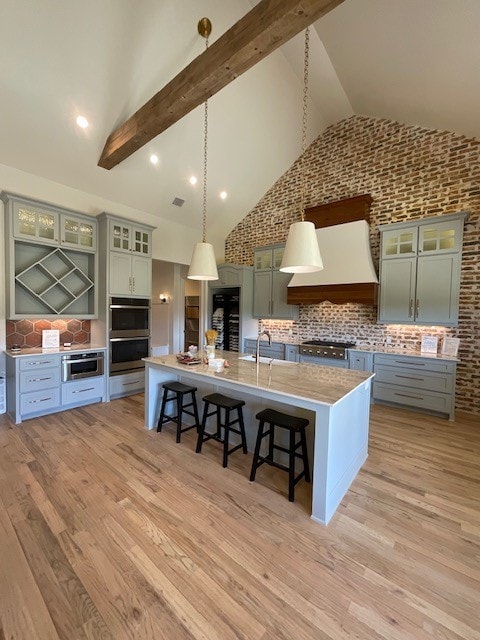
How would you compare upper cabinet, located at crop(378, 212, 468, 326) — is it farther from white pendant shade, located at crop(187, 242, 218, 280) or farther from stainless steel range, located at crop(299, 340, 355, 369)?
white pendant shade, located at crop(187, 242, 218, 280)

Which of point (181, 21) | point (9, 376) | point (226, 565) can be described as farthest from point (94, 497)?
point (181, 21)

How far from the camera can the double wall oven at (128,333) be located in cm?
438

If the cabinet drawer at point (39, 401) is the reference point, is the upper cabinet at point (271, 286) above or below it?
above

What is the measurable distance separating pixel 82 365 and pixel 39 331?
2.84 feet

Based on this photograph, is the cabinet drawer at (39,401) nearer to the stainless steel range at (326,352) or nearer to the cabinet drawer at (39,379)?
the cabinet drawer at (39,379)

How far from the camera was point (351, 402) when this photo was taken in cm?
233

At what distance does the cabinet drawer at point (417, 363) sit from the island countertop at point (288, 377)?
5.88ft

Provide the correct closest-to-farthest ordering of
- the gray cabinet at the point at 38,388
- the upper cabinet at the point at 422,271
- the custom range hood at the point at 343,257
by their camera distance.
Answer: the gray cabinet at the point at 38,388, the upper cabinet at the point at 422,271, the custom range hood at the point at 343,257

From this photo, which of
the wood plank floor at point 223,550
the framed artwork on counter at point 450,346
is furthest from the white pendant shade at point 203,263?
the framed artwork on counter at point 450,346

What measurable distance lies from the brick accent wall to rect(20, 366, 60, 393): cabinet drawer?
398cm

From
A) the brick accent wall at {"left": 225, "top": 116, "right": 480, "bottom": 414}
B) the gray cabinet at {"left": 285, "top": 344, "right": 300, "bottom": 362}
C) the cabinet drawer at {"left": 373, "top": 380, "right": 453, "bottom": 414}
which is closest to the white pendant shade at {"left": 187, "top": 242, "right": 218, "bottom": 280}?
the gray cabinet at {"left": 285, "top": 344, "right": 300, "bottom": 362}

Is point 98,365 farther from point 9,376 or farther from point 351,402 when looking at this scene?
point 351,402

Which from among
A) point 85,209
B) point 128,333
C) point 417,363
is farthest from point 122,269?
point 417,363

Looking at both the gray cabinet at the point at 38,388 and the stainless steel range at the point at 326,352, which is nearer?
the gray cabinet at the point at 38,388
